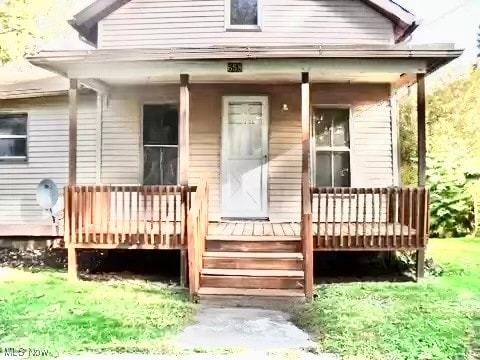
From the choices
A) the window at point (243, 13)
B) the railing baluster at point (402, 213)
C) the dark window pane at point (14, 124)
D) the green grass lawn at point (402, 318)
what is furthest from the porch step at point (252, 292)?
the dark window pane at point (14, 124)

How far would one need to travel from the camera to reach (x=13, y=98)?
9391 mm

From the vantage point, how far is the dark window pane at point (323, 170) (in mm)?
8852

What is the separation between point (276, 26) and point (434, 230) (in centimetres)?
615

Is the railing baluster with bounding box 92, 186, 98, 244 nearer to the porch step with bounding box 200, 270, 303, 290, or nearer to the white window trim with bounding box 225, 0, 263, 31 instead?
the porch step with bounding box 200, 270, 303, 290

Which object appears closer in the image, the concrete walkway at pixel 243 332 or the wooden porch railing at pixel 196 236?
the concrete walkway at pixel 243 332

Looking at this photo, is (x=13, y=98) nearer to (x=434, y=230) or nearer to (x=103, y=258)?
(x=103, y=258)

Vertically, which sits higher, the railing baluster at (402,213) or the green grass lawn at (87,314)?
the railing baluster at (402,213)

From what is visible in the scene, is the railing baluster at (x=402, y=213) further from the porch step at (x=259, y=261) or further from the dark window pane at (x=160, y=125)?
the dark window pane at (x=160, y=125)

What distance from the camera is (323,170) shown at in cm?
886

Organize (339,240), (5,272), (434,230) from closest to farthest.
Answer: (339,240) → (5,272) → (434,230)

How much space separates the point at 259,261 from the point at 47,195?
4039 mm

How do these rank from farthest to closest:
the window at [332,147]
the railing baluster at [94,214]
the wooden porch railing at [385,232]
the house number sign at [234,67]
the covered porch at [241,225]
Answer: the window at [332,147] < the railing baluster at [94,214] < the house number sign at [234,67] < the wooden porch railing at [385,232] < the covered porch at [241,225]

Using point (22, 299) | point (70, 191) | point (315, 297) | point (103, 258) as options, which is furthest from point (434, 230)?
point (22, 299)

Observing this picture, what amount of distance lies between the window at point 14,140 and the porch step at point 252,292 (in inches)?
199
